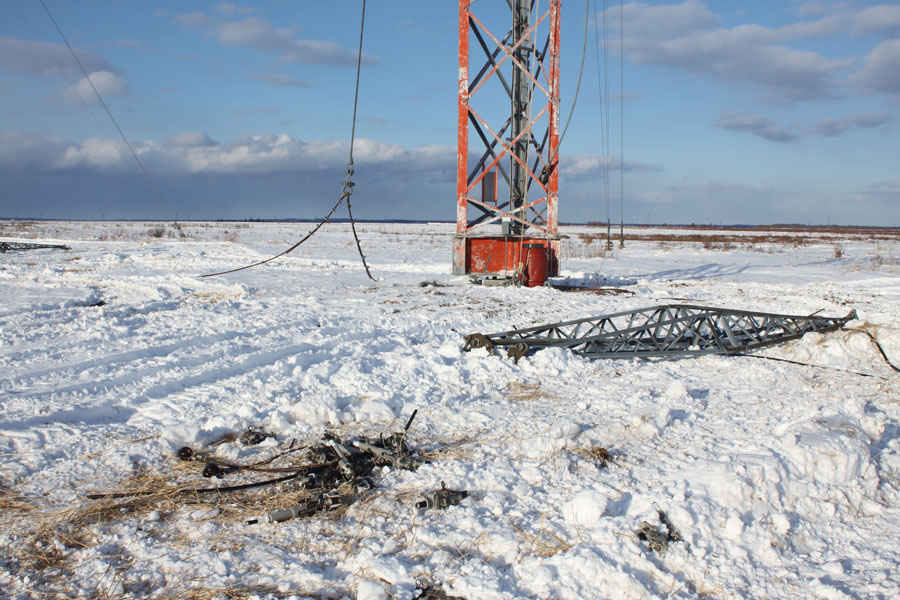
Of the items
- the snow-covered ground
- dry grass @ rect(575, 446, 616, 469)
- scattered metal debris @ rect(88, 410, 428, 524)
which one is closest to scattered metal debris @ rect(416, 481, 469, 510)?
the snow-covered ground

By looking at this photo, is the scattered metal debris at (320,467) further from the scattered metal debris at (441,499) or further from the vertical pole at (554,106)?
the vertical pole at (554,106)

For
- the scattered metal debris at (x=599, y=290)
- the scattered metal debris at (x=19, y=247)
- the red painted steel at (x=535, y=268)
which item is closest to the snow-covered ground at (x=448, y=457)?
the red painted steel at (x=535, y=268)

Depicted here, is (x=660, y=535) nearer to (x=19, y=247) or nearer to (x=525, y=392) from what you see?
(x=525, y=392)

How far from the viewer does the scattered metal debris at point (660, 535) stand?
3.22m

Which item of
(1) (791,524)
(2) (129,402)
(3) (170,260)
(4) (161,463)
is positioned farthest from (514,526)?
(3) (170,260)

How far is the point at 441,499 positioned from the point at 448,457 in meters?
0.76

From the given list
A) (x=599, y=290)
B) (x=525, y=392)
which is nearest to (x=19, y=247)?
(x=599, y=290)

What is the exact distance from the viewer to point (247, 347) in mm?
7324

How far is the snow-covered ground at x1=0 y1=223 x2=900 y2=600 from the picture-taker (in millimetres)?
3057

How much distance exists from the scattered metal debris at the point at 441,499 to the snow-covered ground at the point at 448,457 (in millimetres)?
63

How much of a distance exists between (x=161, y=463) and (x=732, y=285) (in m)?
14.9

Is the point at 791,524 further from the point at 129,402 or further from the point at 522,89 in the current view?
the point at 522,89

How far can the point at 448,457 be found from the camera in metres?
4.47

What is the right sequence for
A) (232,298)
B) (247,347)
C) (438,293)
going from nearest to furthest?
(247,347) < (232,298) < (438,293)
